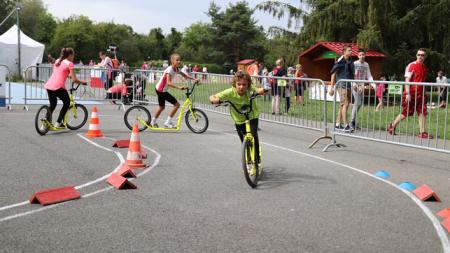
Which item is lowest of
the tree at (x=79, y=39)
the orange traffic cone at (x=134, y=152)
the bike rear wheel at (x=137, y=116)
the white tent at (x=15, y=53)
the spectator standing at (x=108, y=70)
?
the orange traffic cone at (x=134, y=152)

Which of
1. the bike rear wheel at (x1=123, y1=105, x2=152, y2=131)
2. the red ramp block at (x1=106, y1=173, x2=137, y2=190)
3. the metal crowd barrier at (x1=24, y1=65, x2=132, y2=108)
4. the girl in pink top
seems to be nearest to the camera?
the red ramp block at (x1=106, y1=173, x2=137, y2=190)

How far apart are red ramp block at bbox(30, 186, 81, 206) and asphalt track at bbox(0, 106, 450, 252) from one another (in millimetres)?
124

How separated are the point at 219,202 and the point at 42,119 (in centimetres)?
664

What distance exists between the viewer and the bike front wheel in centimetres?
1269

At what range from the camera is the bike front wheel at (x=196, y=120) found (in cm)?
1269

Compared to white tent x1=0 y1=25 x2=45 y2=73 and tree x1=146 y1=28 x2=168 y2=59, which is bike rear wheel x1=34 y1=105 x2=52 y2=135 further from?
tree x1=146 y1=28 x2=168 y2=59

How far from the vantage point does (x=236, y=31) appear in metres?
90.6

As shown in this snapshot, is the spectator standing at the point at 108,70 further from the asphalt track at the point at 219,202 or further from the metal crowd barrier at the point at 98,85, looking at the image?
the asphalt track at the point at 219,202

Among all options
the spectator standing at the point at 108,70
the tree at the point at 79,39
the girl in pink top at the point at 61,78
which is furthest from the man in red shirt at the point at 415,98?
the tree at the point at 79,39

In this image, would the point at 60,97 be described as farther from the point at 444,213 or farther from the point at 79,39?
the point at 79,39

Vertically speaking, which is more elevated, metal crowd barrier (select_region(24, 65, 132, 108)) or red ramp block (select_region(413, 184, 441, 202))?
metal crowd barrier (select_region(24, 65, 132, 108))

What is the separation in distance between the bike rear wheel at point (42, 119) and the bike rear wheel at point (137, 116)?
69.3 inches

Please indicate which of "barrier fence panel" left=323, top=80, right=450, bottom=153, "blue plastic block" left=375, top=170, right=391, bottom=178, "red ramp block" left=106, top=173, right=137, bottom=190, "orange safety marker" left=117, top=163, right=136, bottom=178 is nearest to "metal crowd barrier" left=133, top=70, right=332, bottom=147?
"barrier fence panel" left=323, top=80, right=450, bottom=153

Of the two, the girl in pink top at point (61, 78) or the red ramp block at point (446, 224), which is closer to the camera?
the red ramp block at point (446, 224)
